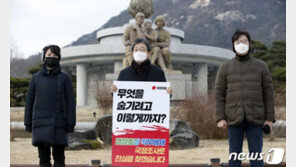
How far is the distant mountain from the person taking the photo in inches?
3430

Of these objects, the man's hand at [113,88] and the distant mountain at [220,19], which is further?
the distant mountain at [220,19]

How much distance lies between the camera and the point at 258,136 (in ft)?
17.4

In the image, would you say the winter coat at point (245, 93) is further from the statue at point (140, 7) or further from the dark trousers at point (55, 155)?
Answer: the statue at point (140, 7)

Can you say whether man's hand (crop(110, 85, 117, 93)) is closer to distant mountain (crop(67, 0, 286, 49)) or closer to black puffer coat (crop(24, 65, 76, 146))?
black puffer coat (crop(24, 65, 76, 146))

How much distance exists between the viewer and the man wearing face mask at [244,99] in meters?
5.29

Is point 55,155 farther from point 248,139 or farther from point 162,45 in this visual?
point 162,45

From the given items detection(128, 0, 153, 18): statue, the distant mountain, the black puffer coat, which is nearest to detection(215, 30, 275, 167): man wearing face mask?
the black puffer coat

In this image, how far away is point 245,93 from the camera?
5320 mm

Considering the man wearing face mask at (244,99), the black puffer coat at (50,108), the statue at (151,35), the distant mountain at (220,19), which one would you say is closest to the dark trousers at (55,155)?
the black puffer coat at (50,108)

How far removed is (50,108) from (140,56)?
4.21 ft

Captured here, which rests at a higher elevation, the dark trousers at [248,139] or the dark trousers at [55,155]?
the dark trousers at [248,139]

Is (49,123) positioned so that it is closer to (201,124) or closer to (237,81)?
(237,81)

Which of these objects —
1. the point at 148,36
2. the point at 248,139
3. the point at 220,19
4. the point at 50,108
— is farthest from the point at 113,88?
the point at 220,19

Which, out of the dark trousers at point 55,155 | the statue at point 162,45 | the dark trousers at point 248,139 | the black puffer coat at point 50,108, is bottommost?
the dark trousers at point 55,155
